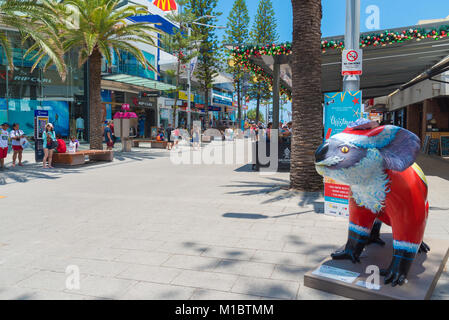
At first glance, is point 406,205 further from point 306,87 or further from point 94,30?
point 94,30

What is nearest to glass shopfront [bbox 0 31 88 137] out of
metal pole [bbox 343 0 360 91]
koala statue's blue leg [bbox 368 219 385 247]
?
metal pole [bbox 343 0 360 91]

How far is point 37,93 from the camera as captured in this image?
1939 cm

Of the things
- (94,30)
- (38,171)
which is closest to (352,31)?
(38,171)

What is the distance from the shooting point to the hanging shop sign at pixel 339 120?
213 inches

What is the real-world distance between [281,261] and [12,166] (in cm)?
1212

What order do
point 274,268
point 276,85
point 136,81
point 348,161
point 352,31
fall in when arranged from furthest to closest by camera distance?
point 136,81 < point 276,85 < point 352,31 < point 274,268 < point 348,161

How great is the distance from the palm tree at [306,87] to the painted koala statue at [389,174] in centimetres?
474

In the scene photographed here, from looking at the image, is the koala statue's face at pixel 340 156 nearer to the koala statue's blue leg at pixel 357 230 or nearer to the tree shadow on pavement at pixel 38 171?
the koala statue's blue leg at pixel 357 230

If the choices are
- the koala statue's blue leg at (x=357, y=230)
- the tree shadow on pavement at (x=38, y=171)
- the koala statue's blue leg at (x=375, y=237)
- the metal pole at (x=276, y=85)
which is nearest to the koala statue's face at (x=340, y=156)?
the koala statue's blue leg at (x=357, y=230)

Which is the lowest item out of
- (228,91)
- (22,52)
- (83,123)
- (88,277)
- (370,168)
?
(88,277)

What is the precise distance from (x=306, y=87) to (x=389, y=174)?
16.9 feet
